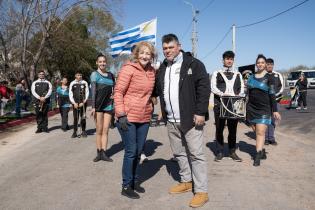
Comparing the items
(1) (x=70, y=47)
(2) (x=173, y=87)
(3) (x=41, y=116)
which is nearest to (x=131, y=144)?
(2) (x=173, y=87)

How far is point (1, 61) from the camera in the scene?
26703 mm

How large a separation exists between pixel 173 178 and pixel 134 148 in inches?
45.1

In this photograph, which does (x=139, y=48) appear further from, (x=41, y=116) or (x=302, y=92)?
(x=302, y=92)

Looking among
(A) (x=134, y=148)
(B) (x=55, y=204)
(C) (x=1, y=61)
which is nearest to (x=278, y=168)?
(A) (x=134, y=148)

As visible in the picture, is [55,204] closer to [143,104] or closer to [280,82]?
[143,104]

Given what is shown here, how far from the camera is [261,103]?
6344 mm

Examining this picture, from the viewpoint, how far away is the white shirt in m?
4.48

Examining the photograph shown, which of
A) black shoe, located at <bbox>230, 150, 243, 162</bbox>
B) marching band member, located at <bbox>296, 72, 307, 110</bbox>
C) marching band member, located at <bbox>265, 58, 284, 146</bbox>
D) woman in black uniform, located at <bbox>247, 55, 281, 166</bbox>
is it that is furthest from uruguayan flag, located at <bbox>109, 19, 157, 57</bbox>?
marching band member, located at <bbox>296, 72, 307, 110</bbox>

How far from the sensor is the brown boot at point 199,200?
4.31m

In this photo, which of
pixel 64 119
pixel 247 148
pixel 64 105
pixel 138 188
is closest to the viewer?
pixel 138 188

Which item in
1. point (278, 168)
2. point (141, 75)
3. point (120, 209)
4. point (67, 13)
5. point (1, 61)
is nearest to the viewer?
point (120, 209)

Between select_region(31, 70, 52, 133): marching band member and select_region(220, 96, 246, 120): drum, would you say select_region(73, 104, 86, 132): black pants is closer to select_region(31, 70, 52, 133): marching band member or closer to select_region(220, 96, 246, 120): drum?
select_region(31, 70, 52, 133): marching band member

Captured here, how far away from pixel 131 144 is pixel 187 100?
897 mm

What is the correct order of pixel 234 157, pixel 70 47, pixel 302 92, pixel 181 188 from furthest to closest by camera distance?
pixel 70 47 → pixel 302 92 → pixel 234 157 → pixel 181 188
